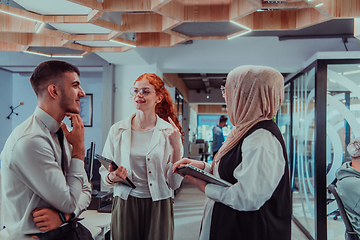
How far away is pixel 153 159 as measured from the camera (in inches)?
81.3

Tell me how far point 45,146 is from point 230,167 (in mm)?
854

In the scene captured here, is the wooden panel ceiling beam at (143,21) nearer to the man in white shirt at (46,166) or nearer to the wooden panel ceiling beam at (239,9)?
the wooden panel ceiling beam at (239,9)

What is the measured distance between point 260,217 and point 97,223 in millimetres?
1495

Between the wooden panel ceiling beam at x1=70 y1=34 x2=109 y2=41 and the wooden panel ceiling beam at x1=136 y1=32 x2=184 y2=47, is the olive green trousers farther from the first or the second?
the wooden panel ceiling beam at x1=136 y1=32 x2=184 y2=47

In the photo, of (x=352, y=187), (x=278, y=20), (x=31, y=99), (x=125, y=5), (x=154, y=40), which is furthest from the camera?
(x=31, y=99)

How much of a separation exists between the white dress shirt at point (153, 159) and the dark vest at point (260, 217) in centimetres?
71

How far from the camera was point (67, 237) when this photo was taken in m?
1.39

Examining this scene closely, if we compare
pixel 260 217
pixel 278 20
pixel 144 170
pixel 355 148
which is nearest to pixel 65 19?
pixel 144 170

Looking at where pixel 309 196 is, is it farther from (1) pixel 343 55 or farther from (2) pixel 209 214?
(2) pixel 209 214

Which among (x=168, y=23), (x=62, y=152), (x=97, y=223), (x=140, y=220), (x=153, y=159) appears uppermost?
(x=168, y=23)

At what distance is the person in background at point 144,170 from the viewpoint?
1987 millimetres

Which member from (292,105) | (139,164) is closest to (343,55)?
(292,105)

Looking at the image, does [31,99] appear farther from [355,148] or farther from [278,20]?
[355,148]

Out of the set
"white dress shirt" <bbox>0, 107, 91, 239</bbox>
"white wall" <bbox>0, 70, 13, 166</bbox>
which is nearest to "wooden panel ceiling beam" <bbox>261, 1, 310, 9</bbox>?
"white dress shirt" <bbox>0, 107, 91, 239</bbox>
